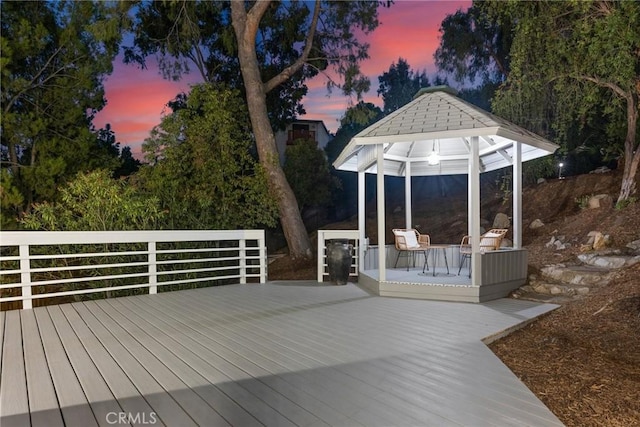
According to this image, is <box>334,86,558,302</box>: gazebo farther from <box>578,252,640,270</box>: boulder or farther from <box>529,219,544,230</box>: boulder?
<box>529,219,544,230</box>: boulder

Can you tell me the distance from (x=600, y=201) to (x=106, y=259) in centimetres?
1121

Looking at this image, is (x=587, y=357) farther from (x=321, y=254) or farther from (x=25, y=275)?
(x=25, y=275)

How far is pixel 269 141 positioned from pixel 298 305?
21.9 feet

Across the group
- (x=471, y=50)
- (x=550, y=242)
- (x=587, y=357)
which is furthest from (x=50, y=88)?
(x=587, y=357)

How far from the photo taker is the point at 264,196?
36.0 ft

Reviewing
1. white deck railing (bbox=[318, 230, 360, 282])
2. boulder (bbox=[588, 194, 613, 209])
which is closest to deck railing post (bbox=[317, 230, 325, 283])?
white deck railing (bbox=[318, 230, 360, 282])

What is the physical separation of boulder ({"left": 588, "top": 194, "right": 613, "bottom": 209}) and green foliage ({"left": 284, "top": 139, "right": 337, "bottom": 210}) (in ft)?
34.4

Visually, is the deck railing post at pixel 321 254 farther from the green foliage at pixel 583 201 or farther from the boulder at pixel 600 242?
the green foliage at pixel 583 201

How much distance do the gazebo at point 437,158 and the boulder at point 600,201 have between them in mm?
4040

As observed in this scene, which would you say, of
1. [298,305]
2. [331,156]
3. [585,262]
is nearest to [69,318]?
[298,305]

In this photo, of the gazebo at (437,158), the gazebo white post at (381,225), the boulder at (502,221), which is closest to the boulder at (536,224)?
the boulder at (502,221)

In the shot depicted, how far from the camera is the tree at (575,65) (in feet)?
25.5

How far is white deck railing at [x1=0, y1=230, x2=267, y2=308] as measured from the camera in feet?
17.9

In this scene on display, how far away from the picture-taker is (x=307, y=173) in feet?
60.3
